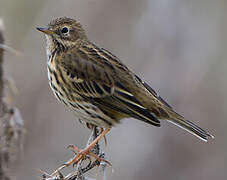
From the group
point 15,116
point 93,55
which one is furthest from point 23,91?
point 15,116

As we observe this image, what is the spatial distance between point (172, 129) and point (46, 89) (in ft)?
7.60

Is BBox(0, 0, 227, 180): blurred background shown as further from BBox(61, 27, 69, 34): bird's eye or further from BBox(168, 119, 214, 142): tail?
BBox(168, 119, 214, 142): tail

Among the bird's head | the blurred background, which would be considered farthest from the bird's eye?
A: the blurred background

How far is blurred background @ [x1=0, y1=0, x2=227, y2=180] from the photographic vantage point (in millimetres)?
9016

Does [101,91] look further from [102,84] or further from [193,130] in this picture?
[193,130]

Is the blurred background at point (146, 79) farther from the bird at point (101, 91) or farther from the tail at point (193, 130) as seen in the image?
the tail at point (193, 130)

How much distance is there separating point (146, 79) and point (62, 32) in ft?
9.83

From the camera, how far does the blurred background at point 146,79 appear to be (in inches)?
355

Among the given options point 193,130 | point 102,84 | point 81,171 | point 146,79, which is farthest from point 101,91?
point 146,79

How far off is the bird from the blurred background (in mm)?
2655

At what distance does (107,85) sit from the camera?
19.6 ft

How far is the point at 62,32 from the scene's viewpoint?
20.8 feet

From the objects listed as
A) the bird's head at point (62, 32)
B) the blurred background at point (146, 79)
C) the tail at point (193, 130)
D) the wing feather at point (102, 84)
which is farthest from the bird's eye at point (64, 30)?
the blurred background at point (146, 79)

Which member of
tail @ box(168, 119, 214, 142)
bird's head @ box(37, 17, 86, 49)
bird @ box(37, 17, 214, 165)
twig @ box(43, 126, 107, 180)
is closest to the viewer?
twig @ box(43, 126, 107, 180)
